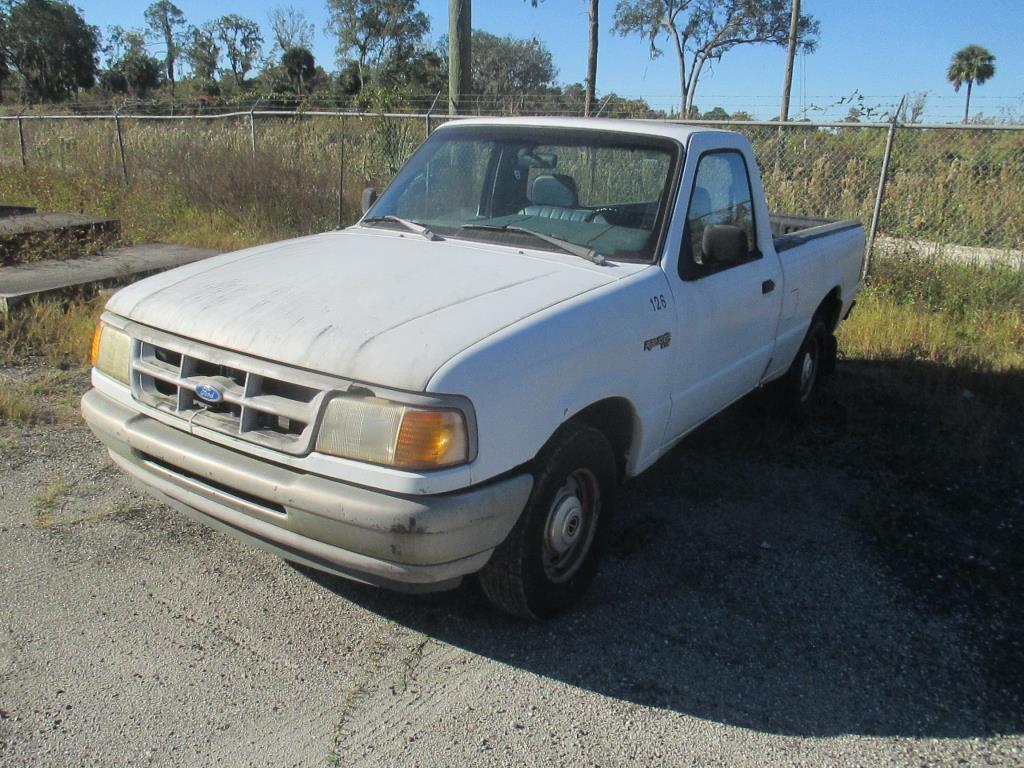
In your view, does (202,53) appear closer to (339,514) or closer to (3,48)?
(3,48)

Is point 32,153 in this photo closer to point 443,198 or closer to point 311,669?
point 443,198

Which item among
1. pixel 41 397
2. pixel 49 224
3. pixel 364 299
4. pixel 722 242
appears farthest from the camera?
pixel 49 224

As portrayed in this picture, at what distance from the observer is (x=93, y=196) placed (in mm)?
12453

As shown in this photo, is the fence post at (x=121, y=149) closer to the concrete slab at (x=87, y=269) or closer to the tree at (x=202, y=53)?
the concrete slab at (x=87, y=269)

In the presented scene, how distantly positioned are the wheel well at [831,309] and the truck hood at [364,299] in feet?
9.22

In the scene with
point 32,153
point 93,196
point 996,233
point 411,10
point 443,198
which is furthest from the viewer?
point 411,10

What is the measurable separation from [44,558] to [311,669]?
142cm

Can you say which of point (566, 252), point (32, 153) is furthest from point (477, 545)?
point (32, 153)

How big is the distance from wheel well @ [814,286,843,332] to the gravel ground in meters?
2.20

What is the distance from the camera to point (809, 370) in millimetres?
5996

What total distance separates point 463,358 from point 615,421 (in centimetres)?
109

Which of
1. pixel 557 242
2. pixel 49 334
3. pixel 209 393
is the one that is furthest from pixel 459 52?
pixel 209 393

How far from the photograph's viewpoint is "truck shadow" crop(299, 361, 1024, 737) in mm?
3029

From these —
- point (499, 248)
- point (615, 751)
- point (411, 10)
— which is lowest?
point (615, 751)
